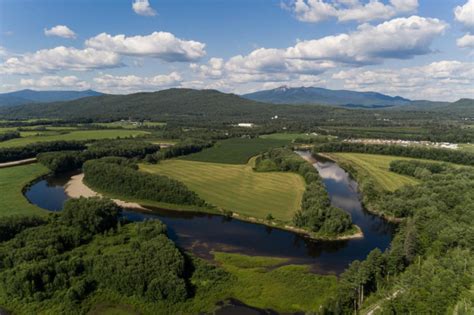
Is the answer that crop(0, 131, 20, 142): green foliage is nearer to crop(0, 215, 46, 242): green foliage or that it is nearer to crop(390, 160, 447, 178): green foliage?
crop(0, 215, 46, 242): green foliage

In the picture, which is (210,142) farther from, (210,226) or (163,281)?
(163,281)

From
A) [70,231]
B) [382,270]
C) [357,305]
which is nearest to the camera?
[357,305]

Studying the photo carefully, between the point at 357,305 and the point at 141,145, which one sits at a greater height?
the point at 141,145

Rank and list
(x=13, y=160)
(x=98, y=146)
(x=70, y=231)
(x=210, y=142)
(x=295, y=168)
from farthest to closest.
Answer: (x=210, y=142) → (x=98, y=146) → (x=13, y=160) → (x=295, y=168) → (x=70, y=231)

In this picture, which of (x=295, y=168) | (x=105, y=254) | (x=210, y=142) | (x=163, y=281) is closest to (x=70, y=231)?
(x=105, y=254)

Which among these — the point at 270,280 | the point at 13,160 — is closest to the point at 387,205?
the point at 270,280

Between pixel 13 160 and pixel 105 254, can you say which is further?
pixel 13 160

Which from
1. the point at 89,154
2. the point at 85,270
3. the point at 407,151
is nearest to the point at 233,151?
the point at 89,154
